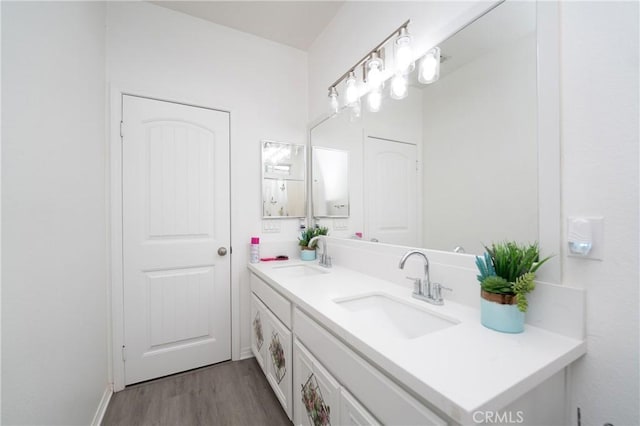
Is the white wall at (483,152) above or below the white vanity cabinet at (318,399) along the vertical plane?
above

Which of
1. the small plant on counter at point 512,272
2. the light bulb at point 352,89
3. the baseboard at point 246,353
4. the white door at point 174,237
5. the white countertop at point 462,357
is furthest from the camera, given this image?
the baseboard at point 246,353

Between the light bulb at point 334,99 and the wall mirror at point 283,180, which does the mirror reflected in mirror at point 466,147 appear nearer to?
the light bulb at point 334,99

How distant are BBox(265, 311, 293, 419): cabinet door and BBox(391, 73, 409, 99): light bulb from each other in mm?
1403

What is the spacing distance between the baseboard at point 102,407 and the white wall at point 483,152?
2.08 metres

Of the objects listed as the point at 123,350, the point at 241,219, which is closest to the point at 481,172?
the point at 241,219

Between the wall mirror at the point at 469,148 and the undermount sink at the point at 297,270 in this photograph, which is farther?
the undermount sink at the point at 297,270

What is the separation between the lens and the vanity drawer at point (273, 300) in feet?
4.34

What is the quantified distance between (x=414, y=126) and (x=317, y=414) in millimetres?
1437

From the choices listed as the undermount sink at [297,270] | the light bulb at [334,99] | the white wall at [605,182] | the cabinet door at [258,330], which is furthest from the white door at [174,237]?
the white wall at [605,182]

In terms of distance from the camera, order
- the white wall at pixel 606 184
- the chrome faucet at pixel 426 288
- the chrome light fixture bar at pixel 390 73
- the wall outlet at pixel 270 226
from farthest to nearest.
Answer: the wall outlet at pixel 270 226
the chrome light fixture bar at pixel 390 73
the chrome faucet at pixel 426 288
the white wall at pixel 606 184

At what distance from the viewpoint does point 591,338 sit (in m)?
0.73

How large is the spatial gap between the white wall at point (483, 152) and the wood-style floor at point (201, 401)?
145 centimetres

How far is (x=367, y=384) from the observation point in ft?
2.46

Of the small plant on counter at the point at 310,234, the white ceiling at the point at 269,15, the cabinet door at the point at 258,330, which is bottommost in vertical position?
the cabinet door at the point at 258,330
